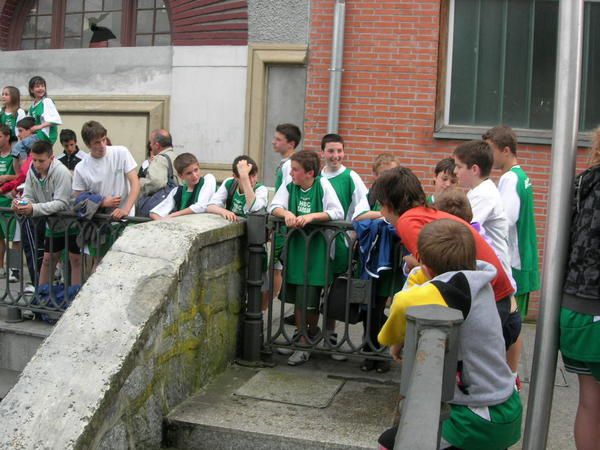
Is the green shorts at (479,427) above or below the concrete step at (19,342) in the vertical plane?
above

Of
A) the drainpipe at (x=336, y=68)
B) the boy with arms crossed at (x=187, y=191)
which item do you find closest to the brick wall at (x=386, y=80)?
the drainpipe at (x=336, y=68)

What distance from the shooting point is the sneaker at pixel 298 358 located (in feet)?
17.7

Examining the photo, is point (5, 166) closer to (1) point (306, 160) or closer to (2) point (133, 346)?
(1) point (306, 160)

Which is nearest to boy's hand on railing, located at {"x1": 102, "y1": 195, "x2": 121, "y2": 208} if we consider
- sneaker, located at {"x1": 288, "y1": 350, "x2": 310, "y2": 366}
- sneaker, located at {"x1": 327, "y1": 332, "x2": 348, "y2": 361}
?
sneaker, located at {"x1": 288, "y1": 350, "x2": 310, "y2": 366}

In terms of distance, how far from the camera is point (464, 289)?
2.81m

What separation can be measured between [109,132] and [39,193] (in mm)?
3066

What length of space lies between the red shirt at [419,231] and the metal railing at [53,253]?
2.34 meters

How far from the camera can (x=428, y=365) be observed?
2250mm

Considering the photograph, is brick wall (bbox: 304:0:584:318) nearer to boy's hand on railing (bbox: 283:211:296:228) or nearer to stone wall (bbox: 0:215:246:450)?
boy's hand on railing (bbox: 283:211:296:228)

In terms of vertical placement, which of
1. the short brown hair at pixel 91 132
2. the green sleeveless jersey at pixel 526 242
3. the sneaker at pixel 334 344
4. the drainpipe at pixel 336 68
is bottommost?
the sneaker at pixel 334 344

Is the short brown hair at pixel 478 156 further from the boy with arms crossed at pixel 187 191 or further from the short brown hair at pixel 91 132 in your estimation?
the short brown hair at pixel 91 132

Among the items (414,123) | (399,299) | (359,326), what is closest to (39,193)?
(359,326)

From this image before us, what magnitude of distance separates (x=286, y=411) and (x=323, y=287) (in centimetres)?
118

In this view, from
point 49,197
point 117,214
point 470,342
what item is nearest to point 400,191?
point 470,342
